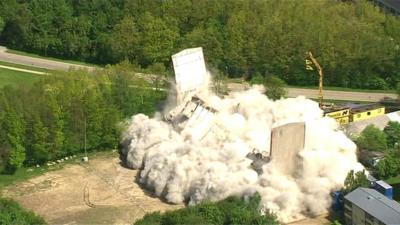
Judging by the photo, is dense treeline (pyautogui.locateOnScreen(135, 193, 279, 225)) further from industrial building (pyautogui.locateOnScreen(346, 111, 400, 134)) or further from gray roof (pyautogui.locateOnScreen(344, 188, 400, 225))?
industrial building (pyautogui.locateOnScreen(346, 111, 400, 134))

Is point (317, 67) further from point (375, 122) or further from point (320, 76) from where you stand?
point (375, 122)

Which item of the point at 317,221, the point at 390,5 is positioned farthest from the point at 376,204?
the point at 390,5

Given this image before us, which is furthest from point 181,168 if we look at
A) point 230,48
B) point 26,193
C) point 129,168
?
point 230,48

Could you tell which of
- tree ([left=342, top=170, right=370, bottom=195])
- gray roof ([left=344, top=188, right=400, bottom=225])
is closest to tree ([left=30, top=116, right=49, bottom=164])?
tree ([left=342, top=170, right=370, bottom=195])

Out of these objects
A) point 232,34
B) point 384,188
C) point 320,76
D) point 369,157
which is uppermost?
point 232,34

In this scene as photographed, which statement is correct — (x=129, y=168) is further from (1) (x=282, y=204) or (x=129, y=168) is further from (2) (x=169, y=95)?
(1) (x=282, y=204)
